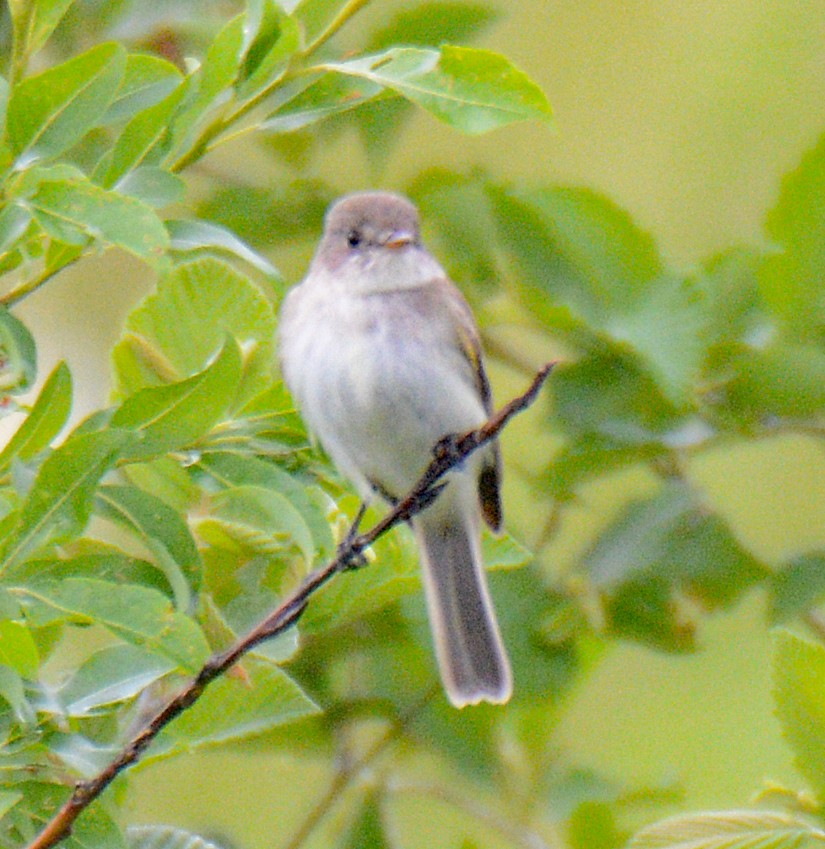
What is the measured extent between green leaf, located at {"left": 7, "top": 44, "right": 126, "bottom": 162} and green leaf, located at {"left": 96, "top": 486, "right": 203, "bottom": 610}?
360 mm

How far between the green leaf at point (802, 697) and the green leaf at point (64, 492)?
0.84 metres

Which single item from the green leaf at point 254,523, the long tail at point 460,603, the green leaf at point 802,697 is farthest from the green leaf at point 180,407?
the long tail at point 460,603

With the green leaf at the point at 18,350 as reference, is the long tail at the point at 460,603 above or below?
below

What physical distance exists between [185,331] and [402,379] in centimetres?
90

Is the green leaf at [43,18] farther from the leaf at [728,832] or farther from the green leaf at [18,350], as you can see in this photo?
the leaf at [728,832]

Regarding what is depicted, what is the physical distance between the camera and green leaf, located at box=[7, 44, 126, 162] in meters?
1.56

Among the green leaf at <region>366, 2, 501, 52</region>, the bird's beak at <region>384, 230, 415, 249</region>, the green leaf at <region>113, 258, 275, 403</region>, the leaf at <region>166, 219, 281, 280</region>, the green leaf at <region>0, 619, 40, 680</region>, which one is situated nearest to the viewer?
the green leaf at <region>0, 619, 40, 680</region>

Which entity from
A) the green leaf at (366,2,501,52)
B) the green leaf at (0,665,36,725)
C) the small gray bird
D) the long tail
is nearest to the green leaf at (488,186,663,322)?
the small gray bird

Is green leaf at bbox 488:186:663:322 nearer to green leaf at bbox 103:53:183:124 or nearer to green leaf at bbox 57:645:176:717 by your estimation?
green leaf at bbox 103:53:183:124

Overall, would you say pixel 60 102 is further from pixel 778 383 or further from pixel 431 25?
pixel 778 383

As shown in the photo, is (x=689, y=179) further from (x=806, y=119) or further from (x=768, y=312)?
(x=768, y=312)

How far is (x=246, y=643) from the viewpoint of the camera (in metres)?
1.54

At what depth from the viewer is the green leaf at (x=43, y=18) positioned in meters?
1.68

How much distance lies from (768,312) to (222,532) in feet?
4.44
